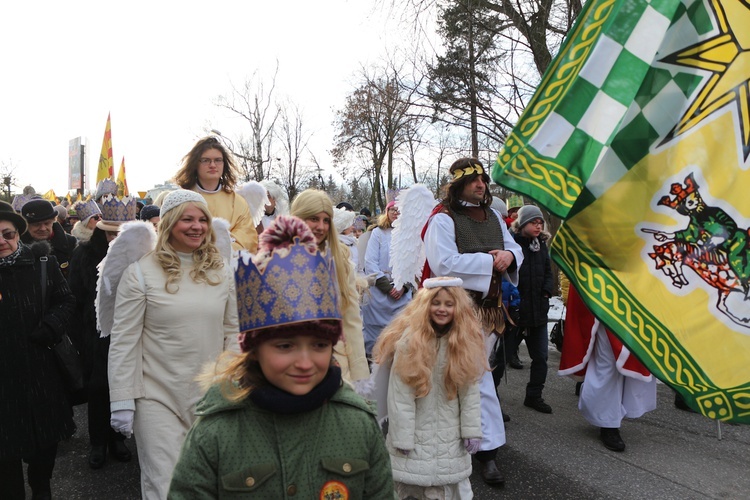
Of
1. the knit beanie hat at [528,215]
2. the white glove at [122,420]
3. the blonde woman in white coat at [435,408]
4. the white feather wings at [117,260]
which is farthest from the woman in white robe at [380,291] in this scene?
the white glove at [122,420]

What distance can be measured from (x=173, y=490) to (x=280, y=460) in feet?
1.08

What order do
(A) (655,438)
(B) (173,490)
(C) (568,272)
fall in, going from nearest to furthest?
Result: (B) (173,490), (C) (568,272), (A) (655,438)

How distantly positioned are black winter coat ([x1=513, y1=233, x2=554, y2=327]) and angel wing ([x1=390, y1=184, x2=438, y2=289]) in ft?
4.18

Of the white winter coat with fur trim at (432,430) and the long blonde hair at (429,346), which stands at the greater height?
the long blonde hair at (429,346)

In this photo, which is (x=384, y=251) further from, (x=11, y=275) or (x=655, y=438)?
(x=11, y=275)

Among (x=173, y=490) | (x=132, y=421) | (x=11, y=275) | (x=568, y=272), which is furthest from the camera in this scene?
(x=11, y=275)

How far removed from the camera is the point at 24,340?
3805 millimetres

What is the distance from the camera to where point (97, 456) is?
4863mm

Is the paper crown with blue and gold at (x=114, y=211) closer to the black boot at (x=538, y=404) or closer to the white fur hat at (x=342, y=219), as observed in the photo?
the white fur hat at (x=342, y=219)

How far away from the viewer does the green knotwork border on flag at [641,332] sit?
2172mm

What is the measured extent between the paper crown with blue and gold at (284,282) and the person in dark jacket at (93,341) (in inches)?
132

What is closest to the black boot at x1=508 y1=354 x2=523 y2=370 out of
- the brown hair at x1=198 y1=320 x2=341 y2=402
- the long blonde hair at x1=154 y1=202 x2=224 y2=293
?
the long blonde hair at x1=154 y1=202 x2=224 y2=293

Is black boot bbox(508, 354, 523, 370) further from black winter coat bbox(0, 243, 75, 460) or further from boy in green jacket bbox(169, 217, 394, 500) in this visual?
boy in green jacket bbox(169, 217, 394, 500)

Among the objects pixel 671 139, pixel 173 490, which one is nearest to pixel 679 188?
pixel 671 139
